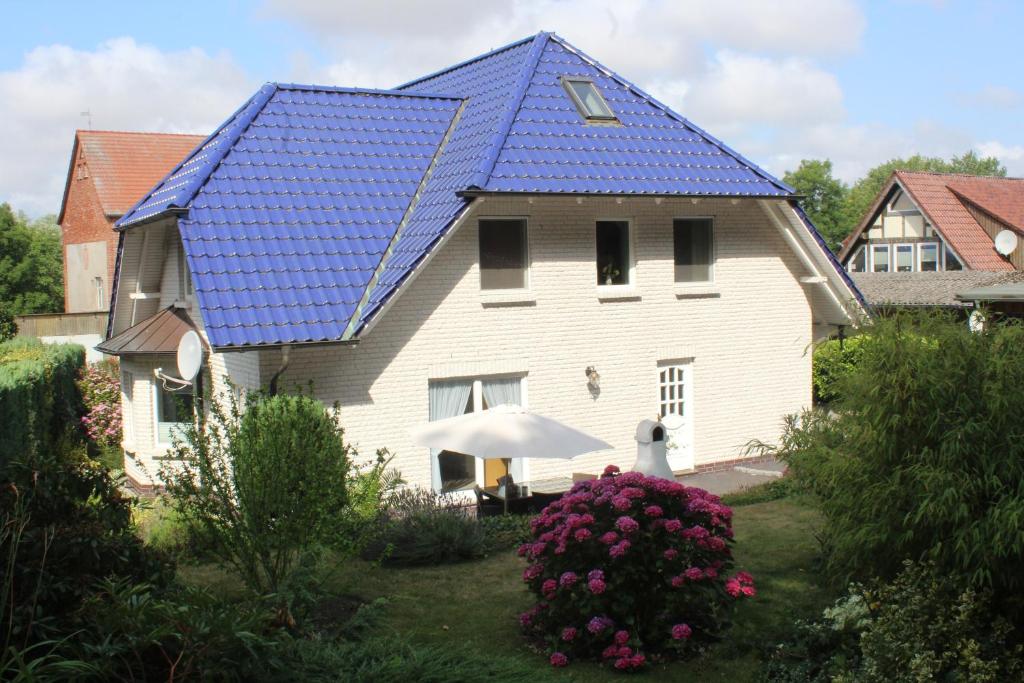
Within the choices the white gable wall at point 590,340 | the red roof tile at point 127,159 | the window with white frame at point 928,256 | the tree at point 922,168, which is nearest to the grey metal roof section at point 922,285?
the window with white frame at point 928,256

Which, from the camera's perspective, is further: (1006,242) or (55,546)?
(1006,242)

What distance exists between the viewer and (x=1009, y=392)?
832 cm

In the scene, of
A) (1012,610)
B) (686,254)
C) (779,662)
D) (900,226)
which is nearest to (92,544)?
(779,662)

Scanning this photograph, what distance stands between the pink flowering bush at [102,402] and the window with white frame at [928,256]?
30534 mm

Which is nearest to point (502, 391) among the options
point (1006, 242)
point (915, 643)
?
point (915, 643)

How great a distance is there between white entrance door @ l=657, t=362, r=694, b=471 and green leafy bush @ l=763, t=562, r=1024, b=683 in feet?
30.1

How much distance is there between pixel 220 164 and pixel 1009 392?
38.4 ft

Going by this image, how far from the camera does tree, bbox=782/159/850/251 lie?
75250mm

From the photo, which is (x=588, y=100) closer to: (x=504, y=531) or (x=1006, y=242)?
(x=504, y=531)

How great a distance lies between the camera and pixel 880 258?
139ft

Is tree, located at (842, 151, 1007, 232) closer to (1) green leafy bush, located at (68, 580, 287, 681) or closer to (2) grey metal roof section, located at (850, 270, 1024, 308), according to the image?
(2) grey metal roof section, located at (850, 270, 1024, 308)

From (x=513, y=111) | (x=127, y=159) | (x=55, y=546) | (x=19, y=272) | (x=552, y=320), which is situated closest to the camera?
(x=55, y=546)

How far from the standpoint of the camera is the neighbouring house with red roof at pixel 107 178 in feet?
129

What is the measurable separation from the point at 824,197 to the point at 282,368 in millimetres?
67896
